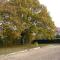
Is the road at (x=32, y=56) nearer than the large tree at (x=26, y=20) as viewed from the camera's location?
Yes

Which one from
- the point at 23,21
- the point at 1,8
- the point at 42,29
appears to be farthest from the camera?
the point at 42,29

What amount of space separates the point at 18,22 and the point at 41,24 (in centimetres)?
664

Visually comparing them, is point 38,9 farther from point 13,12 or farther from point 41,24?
point 13,12

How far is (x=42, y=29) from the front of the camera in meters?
42.5

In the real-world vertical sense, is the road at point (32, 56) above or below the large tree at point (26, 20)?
below

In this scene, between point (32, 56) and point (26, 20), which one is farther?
point (26, 20)

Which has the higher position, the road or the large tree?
the large tree

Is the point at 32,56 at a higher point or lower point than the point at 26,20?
lower

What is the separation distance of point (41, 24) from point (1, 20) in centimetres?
1011

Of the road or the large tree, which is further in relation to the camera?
the large tree

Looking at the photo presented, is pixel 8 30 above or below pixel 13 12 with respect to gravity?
below

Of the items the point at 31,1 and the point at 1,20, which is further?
the point at 31,1

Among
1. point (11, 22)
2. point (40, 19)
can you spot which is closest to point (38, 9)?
point (40, 19)

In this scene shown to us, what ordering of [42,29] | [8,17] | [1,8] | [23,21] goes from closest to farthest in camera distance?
[1,8]
[8,17]
[23,21]
[42,29]
